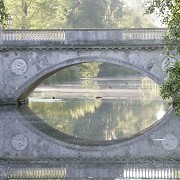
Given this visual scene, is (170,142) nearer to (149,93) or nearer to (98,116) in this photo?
(98,116)

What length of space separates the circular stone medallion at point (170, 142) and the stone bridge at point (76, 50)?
9.52m

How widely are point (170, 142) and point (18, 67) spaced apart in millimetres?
13755

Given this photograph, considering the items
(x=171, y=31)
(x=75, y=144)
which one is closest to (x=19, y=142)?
(x=75, y=144)

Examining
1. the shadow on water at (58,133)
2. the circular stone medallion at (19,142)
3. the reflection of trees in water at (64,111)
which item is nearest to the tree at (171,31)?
the shadow on water at (58,133)

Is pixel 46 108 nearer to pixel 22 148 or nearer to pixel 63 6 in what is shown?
pixel 22 148

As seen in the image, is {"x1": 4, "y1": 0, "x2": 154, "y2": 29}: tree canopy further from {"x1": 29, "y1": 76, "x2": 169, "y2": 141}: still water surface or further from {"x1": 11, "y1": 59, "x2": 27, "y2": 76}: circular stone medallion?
{"x1": 11, "y1": 59, "x2": 27, "y2": 76}: circular stone medallion

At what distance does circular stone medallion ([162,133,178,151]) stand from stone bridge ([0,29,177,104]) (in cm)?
952

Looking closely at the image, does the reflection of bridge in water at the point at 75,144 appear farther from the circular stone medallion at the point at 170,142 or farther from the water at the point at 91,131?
the water at the point at 91,131

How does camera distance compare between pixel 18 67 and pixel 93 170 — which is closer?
pixel 93 170

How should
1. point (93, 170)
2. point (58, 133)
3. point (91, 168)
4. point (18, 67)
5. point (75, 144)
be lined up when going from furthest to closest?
point (18, 67)
point (58, 133)
point (75, 144)
point (91, 168)
point (93, 170)

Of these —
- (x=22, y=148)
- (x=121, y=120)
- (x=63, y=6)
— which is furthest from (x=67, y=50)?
(x=63, y=6)

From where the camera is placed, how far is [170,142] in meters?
18.7

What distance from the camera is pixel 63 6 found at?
5200 centimetres

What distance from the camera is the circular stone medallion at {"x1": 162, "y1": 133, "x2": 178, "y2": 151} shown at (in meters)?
17.7
